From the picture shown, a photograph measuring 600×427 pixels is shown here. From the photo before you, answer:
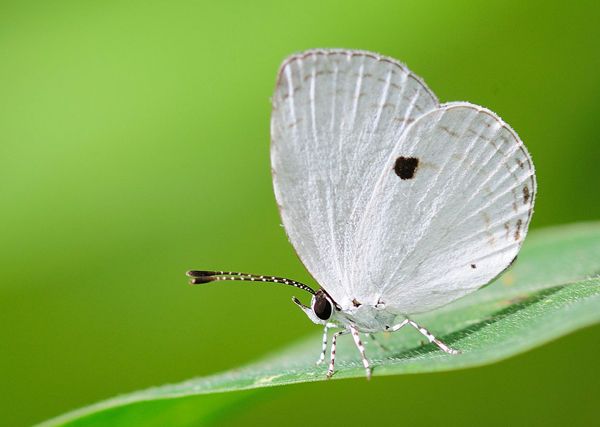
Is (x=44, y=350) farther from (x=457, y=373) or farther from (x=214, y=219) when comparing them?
(x=457, y=373)

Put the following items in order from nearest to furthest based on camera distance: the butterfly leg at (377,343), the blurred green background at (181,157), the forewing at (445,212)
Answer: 1. the forewing at (445,212)
2. the butterfly leg at (377,343)
3. the blurred green background at (181,157)

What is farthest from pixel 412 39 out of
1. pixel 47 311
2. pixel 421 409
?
pixel 47 311

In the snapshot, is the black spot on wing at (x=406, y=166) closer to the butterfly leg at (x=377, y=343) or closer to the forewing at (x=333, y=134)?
the forewing at (x=333, y=134)

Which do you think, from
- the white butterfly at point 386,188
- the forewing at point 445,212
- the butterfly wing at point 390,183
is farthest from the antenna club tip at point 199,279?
the forewing at point 445,212

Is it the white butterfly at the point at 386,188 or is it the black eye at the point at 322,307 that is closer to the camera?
the white butterfly at the point at 386,188

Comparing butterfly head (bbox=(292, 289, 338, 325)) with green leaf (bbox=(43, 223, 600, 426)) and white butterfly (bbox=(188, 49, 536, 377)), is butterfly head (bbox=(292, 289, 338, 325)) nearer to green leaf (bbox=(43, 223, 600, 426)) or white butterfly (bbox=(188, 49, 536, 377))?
white butterfly (bbox=(188, 49, 536, 377))

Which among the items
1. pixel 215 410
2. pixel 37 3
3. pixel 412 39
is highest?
pixel 37 3

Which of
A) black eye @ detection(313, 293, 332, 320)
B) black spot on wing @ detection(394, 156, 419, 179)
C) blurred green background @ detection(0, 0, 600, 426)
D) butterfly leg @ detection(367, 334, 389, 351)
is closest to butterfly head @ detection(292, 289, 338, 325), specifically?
black eye @ detection(313, 293, 332, 320)
